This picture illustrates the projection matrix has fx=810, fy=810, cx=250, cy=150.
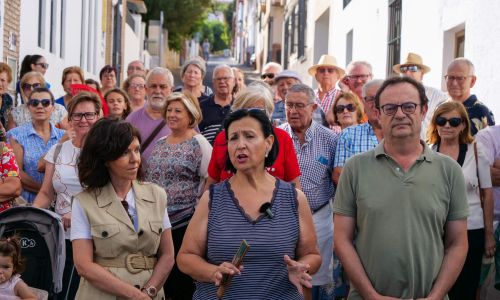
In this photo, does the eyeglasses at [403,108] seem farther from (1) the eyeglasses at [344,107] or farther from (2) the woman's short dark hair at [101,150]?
(1) the eyeglasses at [344,107]

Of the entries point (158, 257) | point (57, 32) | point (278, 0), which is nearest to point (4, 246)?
point (158, 257)

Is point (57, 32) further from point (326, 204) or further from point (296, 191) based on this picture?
point (296, 191)

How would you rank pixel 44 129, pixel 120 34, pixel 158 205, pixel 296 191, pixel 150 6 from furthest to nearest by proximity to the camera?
pixel 150 6 → pixel 120 34 → pixel 44 129 → pixel 158 205 → pixel 296 191

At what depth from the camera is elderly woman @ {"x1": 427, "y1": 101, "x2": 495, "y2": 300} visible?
618 centimetres

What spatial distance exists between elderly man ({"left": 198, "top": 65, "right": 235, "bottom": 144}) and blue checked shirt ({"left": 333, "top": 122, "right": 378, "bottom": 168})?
195 centimetres

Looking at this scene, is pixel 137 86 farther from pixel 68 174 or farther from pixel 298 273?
pixel 298 273

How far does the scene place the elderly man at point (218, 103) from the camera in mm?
8312

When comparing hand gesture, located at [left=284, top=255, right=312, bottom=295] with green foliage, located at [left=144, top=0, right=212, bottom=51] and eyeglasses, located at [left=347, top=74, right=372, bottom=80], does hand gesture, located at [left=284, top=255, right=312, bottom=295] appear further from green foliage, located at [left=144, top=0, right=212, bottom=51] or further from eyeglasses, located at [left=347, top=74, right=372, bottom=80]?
green foliage, located at [left=144, top=0, right=212, bottom=51]

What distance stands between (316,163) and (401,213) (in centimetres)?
229

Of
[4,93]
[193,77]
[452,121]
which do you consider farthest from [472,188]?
[4,93]

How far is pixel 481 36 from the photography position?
29.9ft

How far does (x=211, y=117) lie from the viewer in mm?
8406

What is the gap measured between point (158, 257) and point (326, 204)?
2.12 meters

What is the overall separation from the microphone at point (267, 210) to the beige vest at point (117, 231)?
0.71 m
